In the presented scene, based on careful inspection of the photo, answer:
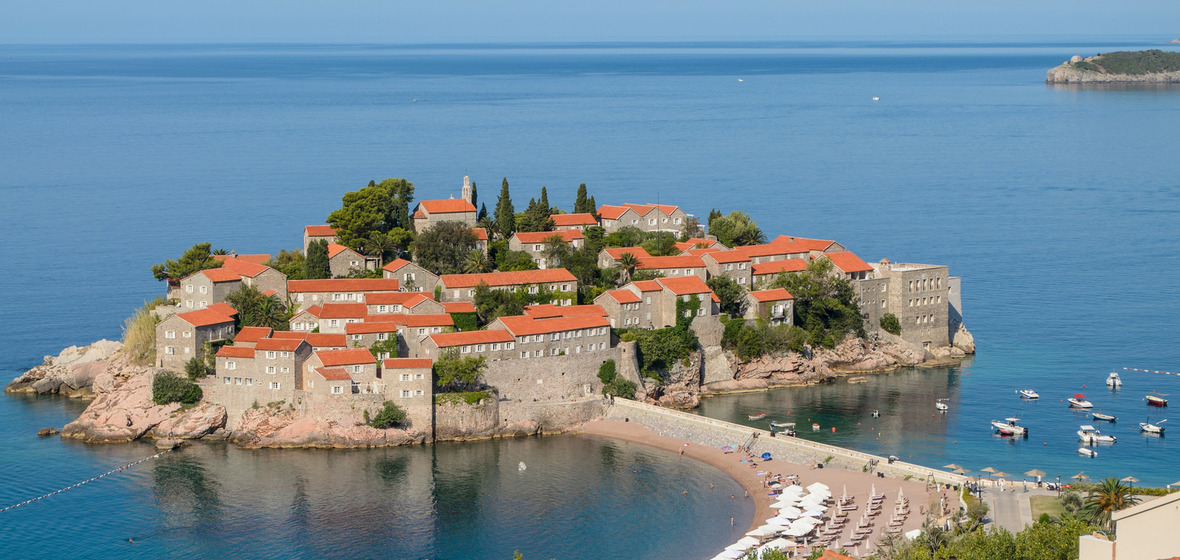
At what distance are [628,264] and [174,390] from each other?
105ft

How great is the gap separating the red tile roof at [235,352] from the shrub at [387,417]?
8.19 metres

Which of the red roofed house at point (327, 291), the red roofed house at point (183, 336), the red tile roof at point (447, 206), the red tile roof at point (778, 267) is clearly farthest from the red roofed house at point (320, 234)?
the red tile roof at point (778, 267)

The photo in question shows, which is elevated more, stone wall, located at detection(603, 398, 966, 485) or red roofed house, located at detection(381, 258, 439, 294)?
red roofed house, located at detection(381, 258, 439, 294)

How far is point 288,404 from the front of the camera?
80312 mm

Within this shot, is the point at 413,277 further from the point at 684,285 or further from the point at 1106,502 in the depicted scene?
the point at 1106,502

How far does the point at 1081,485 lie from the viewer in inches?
2574

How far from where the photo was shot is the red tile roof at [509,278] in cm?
9069

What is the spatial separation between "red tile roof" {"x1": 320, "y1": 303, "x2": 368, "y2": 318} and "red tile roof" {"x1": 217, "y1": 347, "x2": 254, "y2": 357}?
5.50 m

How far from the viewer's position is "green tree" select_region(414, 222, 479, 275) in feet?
310

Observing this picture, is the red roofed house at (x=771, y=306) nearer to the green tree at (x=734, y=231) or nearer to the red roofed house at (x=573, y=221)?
the green tree at (x=734, y=231)

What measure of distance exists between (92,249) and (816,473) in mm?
95069

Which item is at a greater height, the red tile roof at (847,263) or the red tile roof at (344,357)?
the red tile roof at (847,263)

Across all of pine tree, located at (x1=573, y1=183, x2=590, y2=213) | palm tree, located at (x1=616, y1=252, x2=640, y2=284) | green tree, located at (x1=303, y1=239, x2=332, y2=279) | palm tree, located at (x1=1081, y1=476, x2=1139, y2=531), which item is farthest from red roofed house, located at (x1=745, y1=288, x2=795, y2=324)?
palm tree, located at (x1=1081, y1=476, x2=1139, y2=531)

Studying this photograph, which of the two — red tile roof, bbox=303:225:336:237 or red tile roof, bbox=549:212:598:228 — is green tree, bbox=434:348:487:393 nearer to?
red tile roof, bbox=303:225:336:237
